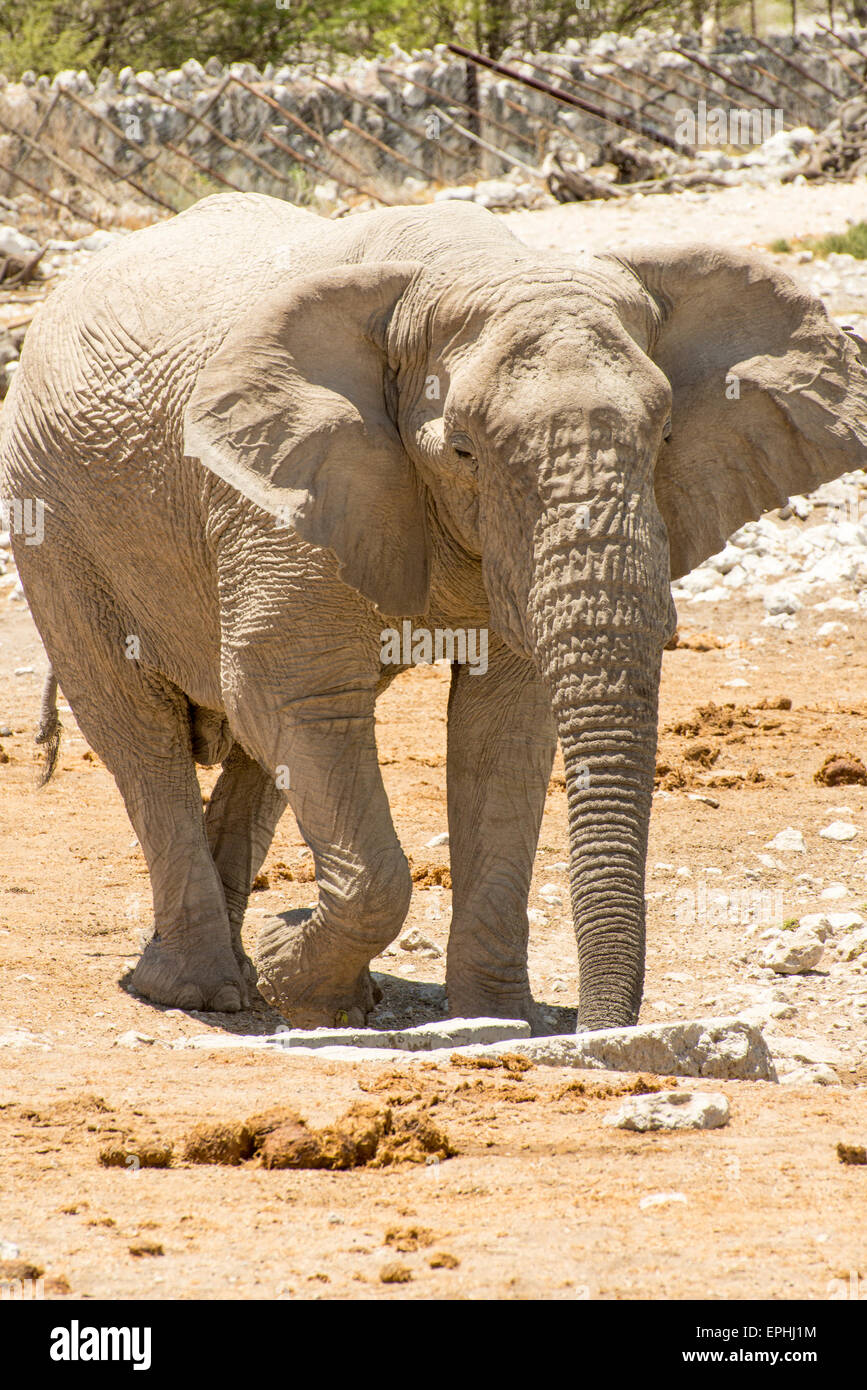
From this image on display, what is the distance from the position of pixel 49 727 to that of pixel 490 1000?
2.95m

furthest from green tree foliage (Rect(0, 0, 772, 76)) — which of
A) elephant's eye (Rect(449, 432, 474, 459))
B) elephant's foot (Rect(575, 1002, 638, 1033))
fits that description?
elephant's foot (Rect(575, 1002, 638, 1033))

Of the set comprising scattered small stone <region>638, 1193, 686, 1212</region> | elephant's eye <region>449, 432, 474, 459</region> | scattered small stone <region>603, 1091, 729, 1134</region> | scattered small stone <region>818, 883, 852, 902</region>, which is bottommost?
scattered small stone <region>638, 1193, 686, 1212</region>

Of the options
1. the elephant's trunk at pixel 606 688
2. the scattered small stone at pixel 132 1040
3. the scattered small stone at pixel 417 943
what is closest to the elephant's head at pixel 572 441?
the elephant's trunk at pixel 606 688

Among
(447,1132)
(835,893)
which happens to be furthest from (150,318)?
(835,893)

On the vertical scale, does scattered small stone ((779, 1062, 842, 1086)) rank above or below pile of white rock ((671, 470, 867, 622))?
below

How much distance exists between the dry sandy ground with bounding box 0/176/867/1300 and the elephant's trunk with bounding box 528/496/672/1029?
0.41 m

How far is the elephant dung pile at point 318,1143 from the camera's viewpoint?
3.63 meters

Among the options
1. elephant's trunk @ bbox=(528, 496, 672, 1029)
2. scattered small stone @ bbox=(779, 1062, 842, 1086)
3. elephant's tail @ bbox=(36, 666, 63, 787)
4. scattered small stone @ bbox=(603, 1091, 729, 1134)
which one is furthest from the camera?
elephant's tail @ bbox=(36, 666, 63, 787)

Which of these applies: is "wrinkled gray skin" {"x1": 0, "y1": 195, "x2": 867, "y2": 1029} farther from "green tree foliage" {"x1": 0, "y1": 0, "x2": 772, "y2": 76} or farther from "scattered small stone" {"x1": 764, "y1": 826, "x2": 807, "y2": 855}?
"green tree foliage" {"x1": 0, "y1": 0, "x2": 772, "y2": 76}

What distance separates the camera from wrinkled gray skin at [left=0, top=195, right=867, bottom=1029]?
433cm

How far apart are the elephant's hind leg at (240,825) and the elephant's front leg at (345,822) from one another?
1.43 metres

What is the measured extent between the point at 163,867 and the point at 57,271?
13252 millimetres

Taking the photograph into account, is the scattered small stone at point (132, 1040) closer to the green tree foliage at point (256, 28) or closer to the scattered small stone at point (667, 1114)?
the scattered small stone at point (667, 1114)

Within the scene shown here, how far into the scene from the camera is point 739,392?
207 inches
